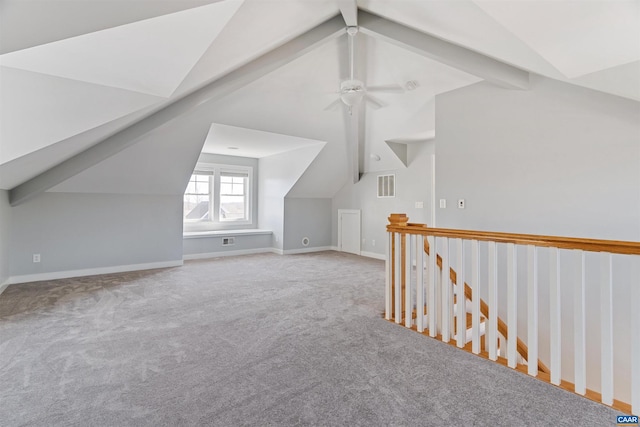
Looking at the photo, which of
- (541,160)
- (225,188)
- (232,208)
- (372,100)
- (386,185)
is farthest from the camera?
(232,208)

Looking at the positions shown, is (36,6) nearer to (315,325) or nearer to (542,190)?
(315,325)

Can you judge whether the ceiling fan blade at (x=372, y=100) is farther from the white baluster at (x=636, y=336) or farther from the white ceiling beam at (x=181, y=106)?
the white baluster at (x=636, y=336)

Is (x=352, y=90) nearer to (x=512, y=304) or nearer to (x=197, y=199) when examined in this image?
(x=512, y=304)

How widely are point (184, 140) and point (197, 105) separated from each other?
1.21m

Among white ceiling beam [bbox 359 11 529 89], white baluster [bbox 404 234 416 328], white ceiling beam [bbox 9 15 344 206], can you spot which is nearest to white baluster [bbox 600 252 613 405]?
white baluster [bbox 404 234 416 328]

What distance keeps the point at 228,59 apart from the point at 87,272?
13.8 feet

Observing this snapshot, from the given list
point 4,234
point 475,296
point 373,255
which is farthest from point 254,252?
point 475,296

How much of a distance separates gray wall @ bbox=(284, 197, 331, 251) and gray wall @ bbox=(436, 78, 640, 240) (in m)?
3.84

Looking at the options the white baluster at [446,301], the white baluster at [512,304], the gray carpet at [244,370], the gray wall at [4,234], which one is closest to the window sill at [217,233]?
the gray wall at [4,234]

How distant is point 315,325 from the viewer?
2979 mm

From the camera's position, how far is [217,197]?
7590 mm

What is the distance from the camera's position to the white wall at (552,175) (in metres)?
2.81

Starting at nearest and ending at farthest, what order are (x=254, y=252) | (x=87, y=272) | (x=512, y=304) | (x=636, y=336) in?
(x=636, y=336) → (x=512, y=304) → (x=87, y=272) → (x=254, y=252)

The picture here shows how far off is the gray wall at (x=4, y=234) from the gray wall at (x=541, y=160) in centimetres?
574
